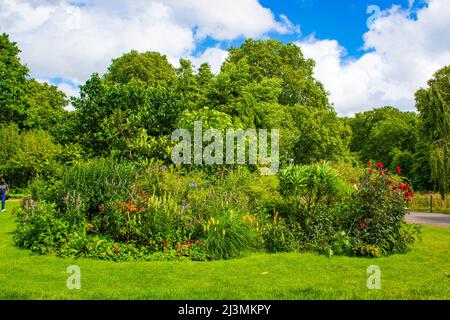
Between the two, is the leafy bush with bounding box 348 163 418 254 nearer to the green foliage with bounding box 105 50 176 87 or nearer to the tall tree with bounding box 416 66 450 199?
the tall tree with bounding box 416 66 450 199

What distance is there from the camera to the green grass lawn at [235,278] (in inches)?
228

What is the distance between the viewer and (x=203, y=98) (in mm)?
22531

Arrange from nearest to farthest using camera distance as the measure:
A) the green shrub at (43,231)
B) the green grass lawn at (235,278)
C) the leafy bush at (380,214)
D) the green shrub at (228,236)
Answer: the green grass lawn at (235,278) → the green shrub at (228,236) → the green shrub at (43,231) → the leafy bush at (380,214)

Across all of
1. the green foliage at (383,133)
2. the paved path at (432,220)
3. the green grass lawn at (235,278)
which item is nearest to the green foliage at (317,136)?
the green foliage at (383,133)

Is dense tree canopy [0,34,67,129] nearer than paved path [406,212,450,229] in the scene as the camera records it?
No

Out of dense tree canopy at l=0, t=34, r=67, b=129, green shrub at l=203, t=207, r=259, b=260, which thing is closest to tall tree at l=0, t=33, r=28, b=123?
dense tree canopy at l=0, t=34, r=67, b=129

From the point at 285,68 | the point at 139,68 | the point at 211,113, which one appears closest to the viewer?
the point at 211,113

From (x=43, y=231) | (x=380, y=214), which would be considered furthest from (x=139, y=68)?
(x=380, y=214)

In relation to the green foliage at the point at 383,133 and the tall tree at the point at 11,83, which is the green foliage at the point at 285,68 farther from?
the tall tree at the point at 11,83

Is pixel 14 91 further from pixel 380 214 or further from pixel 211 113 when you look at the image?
pixel 380 214

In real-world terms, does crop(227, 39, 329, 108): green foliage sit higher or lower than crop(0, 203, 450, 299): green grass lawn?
higher

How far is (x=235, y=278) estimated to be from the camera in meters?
6.85

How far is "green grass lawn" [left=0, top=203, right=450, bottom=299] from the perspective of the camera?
5801 mm
